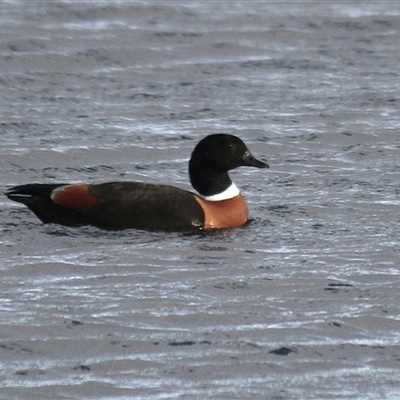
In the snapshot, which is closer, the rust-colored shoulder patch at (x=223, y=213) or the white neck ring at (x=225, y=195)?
the rust-colored shoulder patch at (x=223, y=213)

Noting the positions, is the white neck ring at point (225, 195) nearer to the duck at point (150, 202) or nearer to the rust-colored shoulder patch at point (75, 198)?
the duck at point (150, 202)

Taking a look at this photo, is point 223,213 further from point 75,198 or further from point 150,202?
point 75,198

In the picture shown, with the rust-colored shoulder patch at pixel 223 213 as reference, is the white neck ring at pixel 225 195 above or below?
above

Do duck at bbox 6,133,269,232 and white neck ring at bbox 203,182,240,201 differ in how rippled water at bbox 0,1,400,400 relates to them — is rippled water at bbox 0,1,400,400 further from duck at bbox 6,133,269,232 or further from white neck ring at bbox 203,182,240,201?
white neck ring at bbox 203,182,240,201

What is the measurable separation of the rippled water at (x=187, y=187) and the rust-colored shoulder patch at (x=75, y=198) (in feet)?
0.66

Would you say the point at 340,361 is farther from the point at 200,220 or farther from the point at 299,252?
the point at 200,220

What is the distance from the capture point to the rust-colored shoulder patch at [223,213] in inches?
459

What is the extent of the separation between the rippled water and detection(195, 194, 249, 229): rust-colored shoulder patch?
0.46 feet

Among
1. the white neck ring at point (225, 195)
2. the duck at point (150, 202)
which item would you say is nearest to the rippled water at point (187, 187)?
the duck at point (150, 202)

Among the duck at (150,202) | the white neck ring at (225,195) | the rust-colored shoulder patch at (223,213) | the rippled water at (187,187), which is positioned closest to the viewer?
the rippled water at (187,187)

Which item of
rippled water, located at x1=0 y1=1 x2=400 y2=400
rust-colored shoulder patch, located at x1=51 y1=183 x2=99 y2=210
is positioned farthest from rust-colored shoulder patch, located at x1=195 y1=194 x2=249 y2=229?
rust-colored shoulder patch, located at x1=51 y1=183 x2=99 y2=210

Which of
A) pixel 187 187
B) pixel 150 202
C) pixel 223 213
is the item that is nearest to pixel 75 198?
pixel 150 202

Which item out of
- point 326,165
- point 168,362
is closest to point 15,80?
point 326,165

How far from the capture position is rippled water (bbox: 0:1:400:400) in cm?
830
